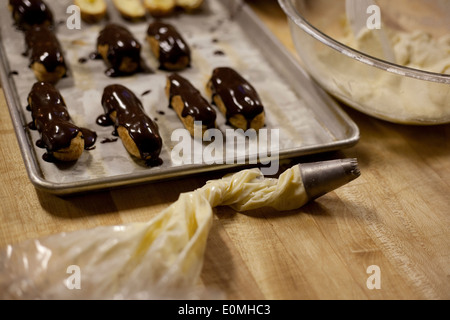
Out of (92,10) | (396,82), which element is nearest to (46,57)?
(92,10)

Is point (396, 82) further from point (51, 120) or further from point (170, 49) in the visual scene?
point (51, 120)

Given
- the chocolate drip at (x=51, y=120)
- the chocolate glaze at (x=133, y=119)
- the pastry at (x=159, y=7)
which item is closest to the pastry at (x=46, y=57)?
the chocolate drip at (x=51, y=120)

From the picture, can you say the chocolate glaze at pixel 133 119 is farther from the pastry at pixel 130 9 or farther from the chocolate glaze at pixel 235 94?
the pastry at pixel 130 9

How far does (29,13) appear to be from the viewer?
2484mm

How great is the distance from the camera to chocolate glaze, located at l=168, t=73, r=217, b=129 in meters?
1.97

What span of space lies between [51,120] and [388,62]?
1152mm

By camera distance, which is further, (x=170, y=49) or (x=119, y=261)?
(x=170, y=49)

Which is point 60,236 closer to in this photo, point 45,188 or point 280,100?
point 45,188

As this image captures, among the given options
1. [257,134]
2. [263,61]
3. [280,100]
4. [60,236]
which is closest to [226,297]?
[60,236]

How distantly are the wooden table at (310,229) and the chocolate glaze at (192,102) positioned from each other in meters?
0.24

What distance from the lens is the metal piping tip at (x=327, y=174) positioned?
5.49ft

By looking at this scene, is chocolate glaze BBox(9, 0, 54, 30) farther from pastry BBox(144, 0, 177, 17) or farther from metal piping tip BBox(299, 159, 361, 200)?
metal piping tip BBox(299, 159, 361, 200)

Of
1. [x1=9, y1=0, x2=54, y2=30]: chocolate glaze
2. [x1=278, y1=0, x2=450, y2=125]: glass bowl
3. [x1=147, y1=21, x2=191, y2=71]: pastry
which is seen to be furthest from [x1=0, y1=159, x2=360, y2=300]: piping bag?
[x1=9, y1=0, x2=54, y2=30]: chocolate glaze

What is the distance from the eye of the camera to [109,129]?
6.49 ft
